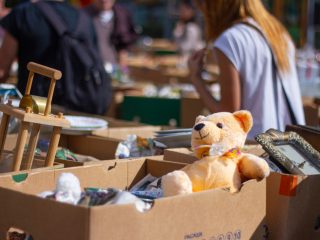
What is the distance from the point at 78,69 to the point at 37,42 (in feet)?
0.96

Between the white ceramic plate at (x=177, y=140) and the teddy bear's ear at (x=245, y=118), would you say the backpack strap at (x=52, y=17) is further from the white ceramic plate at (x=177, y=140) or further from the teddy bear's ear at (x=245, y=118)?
the teddy bear's ear at (x=245, y=118)

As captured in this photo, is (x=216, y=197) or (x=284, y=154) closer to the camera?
(x=216, y=197)

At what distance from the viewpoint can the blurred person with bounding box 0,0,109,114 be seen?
3195 mm

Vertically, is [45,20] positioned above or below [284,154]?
above

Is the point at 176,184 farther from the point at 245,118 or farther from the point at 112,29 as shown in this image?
the point at 112,29

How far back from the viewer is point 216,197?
155 centimetres

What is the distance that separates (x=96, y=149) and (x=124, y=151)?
238 mm

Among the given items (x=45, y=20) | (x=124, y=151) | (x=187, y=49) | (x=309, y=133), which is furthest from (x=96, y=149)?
(x=187, y=49)

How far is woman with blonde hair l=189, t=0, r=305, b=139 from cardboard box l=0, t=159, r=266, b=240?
990 millimetres

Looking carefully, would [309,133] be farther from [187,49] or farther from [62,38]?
[187,49]

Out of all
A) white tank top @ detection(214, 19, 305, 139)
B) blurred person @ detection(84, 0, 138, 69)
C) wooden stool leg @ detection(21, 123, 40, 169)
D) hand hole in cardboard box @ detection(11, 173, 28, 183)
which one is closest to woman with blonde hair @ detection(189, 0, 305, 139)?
white tank top @ detection(214, 19, 305, 139)

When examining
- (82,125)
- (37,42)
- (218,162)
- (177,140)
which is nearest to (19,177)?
(218,162)

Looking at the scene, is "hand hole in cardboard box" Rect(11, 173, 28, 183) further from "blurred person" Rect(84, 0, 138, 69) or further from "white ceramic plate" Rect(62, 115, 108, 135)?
"blurred person" Rect(84, 0, 138, 69)

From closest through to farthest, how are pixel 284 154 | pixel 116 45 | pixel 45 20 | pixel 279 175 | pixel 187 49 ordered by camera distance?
pixel 279 175, pixel 284 154, pixel 45 20, pixel 116 45, pixel 187 49
